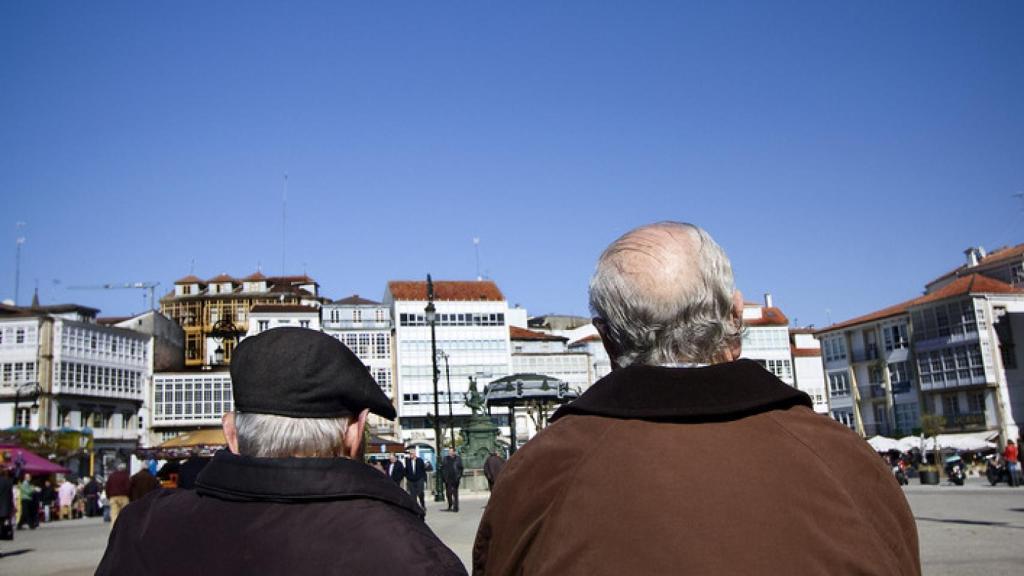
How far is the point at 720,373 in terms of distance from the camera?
2010 mm

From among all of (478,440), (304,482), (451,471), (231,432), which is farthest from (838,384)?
(304,482)

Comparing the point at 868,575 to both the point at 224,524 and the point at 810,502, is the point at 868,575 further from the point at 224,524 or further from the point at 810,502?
the point at 224,524

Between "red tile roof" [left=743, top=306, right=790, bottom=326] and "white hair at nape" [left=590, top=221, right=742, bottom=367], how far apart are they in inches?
3542

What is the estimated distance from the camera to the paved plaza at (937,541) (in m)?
10.6

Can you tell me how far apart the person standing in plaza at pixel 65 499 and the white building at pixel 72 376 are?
2715 cm

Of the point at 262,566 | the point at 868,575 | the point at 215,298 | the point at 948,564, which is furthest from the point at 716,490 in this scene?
the point at 215,298

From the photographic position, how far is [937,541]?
13172mm

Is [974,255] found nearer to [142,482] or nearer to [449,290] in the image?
[449,290]

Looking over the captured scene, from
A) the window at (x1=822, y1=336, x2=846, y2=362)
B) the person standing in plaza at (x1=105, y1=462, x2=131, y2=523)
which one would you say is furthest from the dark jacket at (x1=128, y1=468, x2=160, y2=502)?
the window at (x1=822, y1=336, x2=846, y2=362)

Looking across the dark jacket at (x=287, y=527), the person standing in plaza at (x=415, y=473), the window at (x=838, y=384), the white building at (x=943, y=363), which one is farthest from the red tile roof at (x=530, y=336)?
the dark jacket at (x=287, y=527)

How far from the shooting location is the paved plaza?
10.6 meters

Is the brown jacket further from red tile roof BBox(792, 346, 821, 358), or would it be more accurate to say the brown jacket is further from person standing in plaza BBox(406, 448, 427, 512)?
red tile roof BBox(792, 346, 821, 358)

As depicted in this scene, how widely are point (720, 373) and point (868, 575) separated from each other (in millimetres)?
479

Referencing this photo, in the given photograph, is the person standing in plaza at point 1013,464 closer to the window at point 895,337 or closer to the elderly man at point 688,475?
the elderly man at point 688,475
